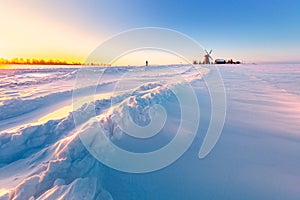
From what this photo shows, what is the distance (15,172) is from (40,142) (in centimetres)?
78

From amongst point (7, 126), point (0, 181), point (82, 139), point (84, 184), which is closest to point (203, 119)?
point (82, 139)

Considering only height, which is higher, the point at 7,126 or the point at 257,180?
the point at 257,180

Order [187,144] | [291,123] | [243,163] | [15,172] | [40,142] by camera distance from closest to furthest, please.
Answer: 1. [243,163]
2. [15,172]
3. [187,144]
4. [40,142]
5. [291,123]

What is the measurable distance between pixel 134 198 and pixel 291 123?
13.1ft

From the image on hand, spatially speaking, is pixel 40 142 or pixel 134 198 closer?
pixel 134 198

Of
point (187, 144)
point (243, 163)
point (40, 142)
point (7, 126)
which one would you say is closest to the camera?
point (243, 163)

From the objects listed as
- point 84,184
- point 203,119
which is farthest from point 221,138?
point 84,184

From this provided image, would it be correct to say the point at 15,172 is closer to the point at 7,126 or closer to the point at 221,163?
the point at 7,126

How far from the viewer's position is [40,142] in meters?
3.31

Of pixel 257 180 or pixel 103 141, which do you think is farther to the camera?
pixel 103 141

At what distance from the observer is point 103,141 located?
2.65 meters

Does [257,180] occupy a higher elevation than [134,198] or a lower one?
higher

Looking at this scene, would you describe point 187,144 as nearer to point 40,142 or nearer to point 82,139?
point 82,139

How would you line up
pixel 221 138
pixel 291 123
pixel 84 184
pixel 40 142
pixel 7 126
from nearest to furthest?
pixel 84 184 → pixel 221 138 → pixel 40 142 → pixel 291 123 → pixel 7 126
